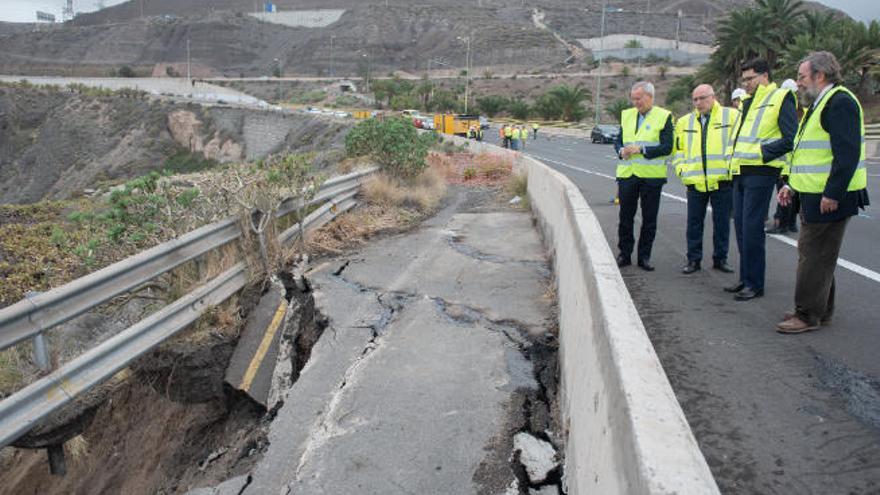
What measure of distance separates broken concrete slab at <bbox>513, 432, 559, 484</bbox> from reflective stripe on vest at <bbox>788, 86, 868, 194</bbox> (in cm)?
271

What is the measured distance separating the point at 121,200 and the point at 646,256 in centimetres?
476

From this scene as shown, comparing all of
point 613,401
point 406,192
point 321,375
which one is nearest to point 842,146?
point 613,401

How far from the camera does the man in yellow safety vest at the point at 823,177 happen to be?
15.4 feet

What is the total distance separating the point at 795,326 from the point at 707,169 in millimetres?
2112

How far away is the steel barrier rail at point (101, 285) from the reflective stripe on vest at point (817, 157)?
4.39 meters

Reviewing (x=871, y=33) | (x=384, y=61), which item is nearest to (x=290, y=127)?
(x=871, y=33)

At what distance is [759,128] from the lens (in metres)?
5.82

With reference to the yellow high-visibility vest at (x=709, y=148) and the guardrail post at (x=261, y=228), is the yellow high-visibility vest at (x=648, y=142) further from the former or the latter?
the guardrail post at (x=261, y=228)

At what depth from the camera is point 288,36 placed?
144m

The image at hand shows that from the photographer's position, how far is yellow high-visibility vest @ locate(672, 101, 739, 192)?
6.53m

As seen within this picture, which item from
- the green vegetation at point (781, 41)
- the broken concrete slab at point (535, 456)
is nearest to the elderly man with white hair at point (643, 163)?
the broken concrete slab at point (535, 456)

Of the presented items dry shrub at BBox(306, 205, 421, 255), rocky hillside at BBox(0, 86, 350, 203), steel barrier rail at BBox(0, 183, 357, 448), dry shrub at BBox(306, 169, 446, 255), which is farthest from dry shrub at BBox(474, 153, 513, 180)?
rocky hillside at BBox(0, 86, 350, 203)

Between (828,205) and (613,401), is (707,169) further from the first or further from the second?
(613,401)

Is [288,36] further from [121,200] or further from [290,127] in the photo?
[121,200]
